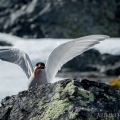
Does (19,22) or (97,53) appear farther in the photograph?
(19,22)

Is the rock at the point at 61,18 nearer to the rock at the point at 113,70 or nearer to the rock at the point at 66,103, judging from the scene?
the rock at the point at 113,70

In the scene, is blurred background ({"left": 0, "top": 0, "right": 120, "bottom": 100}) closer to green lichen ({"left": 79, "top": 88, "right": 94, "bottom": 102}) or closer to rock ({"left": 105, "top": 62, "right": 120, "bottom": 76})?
rock ({"left": 105, "top": 62, "right": 120, "bottom": 76})

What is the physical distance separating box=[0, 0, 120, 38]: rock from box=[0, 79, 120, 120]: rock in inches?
500

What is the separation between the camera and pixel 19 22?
18.3 meters

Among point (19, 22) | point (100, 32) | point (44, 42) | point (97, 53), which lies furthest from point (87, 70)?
point (19, 22)

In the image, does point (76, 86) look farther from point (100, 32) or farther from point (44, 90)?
point (100, 32)

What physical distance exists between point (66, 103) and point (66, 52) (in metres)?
2.84

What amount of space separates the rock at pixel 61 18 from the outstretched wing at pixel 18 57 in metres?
9.28

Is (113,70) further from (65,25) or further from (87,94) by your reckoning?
(87,94)

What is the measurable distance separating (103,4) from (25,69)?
38.9ft

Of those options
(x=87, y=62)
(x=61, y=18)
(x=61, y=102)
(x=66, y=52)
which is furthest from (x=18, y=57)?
(x=61, y=18)

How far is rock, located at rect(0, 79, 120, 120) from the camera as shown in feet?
13.2

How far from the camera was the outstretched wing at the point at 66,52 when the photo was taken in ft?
21.8

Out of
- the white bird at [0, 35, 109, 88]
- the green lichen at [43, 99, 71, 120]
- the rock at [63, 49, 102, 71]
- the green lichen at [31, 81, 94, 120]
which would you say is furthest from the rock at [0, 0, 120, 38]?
the green lichen at [43, 99, 71, 120]
